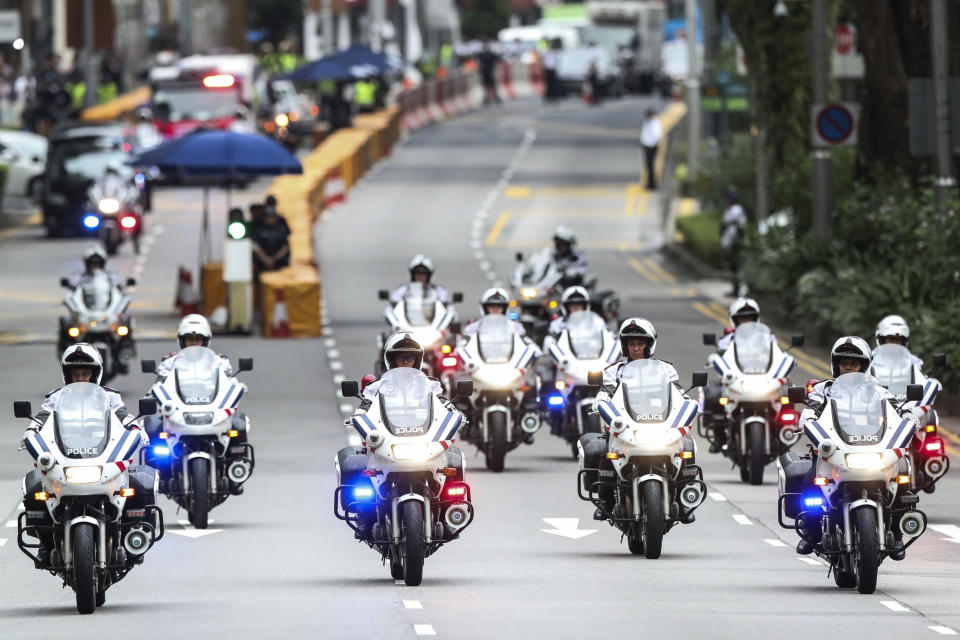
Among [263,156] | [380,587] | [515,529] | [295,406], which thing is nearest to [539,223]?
[263,156]

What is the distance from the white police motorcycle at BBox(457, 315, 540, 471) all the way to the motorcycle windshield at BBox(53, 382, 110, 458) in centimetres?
770

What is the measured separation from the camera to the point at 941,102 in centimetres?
2934

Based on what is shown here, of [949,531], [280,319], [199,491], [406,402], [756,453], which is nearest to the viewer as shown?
[406,402]

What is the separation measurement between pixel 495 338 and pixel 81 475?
28.2 ft

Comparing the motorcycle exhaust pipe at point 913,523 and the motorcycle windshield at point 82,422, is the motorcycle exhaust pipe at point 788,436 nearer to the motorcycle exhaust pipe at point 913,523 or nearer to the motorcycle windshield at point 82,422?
the motorcycle exhaust pipe at point 913,523

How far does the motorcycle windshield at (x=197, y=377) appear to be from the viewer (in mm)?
18781

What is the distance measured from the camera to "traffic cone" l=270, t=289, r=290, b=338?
34812mm

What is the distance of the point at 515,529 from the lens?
18938 millimetres

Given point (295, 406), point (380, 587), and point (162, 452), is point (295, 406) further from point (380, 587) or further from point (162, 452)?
point (380, 587)

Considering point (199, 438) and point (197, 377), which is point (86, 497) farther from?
point (197, 377)

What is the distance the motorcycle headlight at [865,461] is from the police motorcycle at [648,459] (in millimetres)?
1651

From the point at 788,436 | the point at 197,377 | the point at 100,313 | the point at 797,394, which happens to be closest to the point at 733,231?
the point at 100,313

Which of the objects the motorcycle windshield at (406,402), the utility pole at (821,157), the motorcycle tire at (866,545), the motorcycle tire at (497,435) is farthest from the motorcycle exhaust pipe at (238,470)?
the utility pole at (821,157)

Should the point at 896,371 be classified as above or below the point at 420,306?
above
